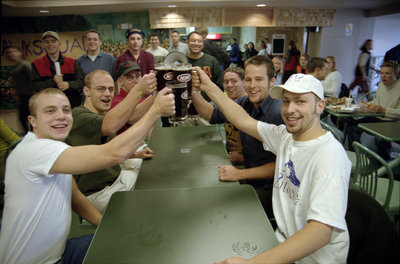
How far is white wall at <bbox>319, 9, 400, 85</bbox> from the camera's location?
8258 mm

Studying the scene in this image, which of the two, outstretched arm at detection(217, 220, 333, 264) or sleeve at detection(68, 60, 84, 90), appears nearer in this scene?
outstretched arm at detection(217, 220, 333, 264)

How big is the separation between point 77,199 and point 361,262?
1.50 metres

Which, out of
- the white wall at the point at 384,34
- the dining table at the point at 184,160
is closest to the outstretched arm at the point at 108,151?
the dining table at the point at 184,160

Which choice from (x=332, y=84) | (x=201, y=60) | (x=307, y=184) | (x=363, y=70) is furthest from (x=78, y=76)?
(x=363, y=70)

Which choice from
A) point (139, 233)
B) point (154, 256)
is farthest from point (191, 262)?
point (139, 233)

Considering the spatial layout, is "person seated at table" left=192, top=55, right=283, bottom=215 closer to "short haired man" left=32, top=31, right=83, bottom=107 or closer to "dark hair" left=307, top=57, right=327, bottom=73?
"short haired man" left=32, top=31, right=83, bottom=107

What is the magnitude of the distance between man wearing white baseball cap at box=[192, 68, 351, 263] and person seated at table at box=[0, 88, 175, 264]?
2.17 feet

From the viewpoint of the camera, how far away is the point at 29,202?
1.25 m

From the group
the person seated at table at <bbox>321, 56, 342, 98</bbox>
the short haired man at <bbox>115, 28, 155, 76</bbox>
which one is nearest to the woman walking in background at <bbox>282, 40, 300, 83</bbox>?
the person seated at table at <bbox>321, 56, 342, 98</bbox>

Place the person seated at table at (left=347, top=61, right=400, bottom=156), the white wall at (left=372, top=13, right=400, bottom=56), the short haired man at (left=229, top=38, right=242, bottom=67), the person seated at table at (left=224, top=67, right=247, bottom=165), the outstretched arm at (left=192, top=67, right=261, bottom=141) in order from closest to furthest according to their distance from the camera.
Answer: the outstretched arm at (left=192, top=67, right=261, bottom=141), the person seated at table at (left=224, top=67, right=247, bottom=165), the person seated at table at (left=347, top=61, right=400, bottom=156), the white wall at (left=372, top=13, right=400, bottom=56), the short haired man at (left=229, top=38, right=242, bottom=67)

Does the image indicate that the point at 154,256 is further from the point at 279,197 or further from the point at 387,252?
the point at 387,252

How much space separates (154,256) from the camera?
1031 mm

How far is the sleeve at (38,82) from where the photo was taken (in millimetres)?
3836

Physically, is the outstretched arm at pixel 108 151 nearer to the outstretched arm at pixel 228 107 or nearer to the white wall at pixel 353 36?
the outstretched arm at pixel 228 107
